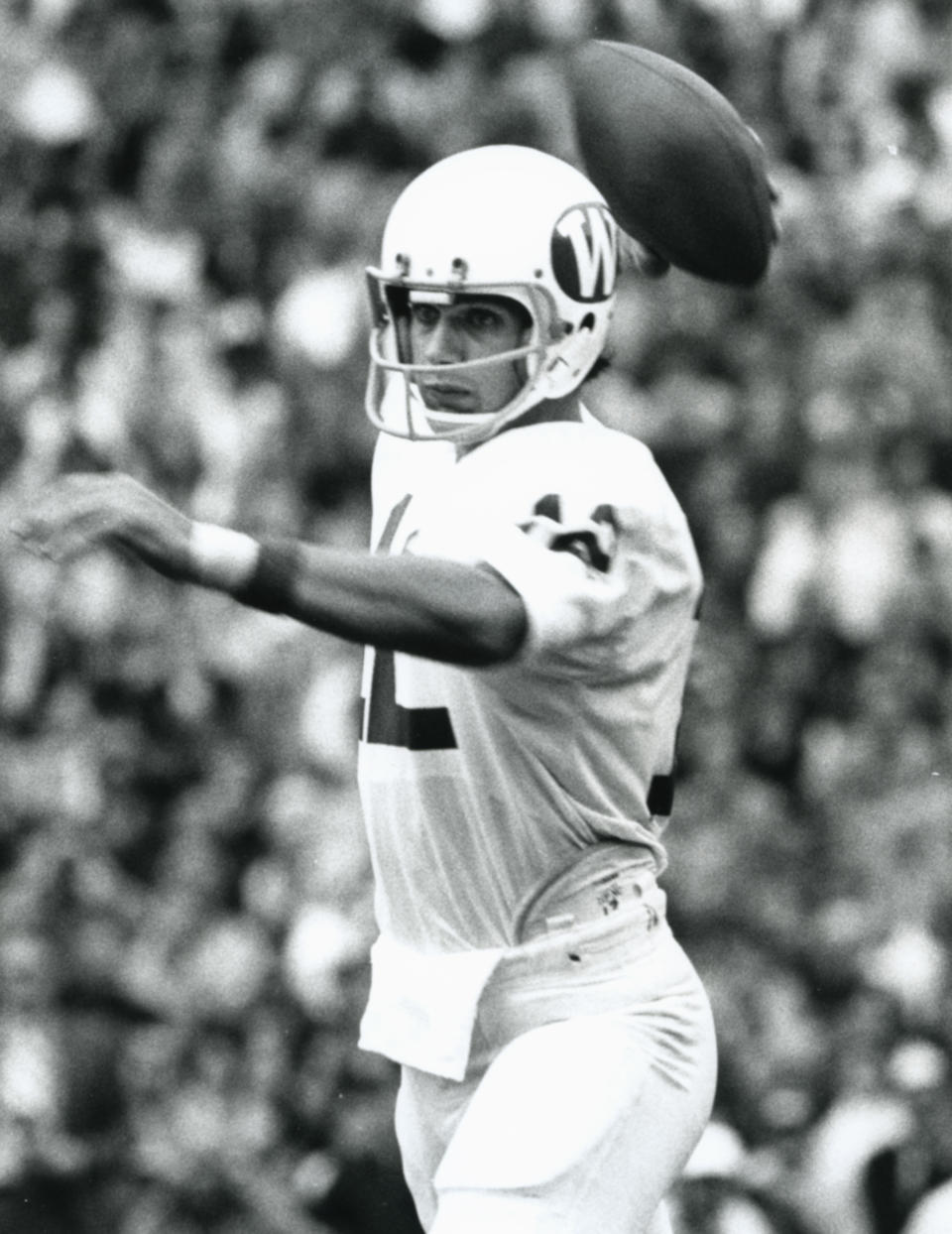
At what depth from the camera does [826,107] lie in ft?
18.5

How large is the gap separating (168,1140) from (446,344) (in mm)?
2073

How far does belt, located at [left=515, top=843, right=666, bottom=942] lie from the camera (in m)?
3.55

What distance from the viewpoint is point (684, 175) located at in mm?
3723

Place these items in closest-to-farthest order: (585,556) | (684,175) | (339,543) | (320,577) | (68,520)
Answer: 1. (68,520)
2. (320,577)
3. (585,556)
4. (684,175)
5. (339,543)

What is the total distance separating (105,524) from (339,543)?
2493 mm

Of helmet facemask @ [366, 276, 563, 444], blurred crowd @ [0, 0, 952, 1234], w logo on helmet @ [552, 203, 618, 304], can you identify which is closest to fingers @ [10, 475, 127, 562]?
helmet facemask @ [366, 276, 563, 444]

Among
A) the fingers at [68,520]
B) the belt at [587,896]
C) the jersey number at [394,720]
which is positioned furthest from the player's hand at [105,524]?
the belt at [587,896]

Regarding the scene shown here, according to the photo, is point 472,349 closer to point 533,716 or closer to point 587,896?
point 533,716

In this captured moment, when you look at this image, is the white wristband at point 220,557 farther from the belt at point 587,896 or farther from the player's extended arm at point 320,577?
the belt at point 587,896

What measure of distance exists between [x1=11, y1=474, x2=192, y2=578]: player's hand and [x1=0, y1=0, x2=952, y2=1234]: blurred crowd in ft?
7.32

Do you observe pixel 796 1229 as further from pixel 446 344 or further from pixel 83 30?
pixel 83 30

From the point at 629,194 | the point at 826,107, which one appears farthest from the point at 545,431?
the point at 826,107

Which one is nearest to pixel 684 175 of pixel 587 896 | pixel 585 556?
pixel 585 556

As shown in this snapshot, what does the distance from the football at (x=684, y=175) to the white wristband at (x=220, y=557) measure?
878 millimetres
